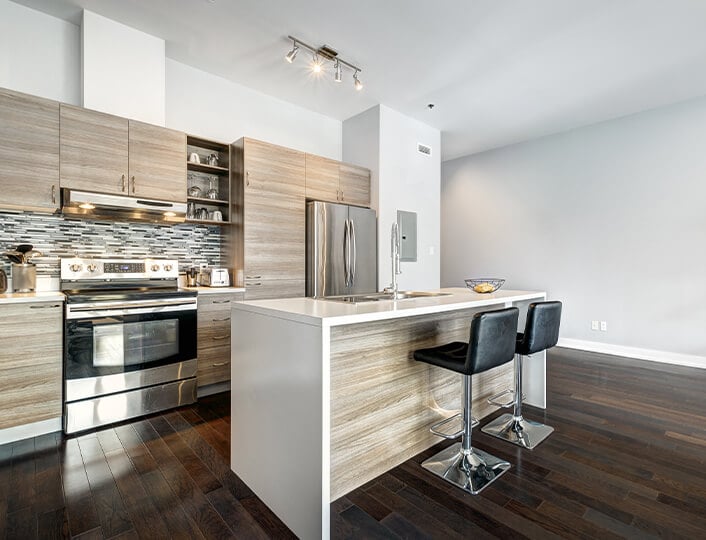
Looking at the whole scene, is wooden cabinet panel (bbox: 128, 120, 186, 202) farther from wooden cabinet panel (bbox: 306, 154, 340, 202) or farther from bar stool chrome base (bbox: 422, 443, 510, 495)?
bar stool chrome base (bbox: 422, 443, 510, 495)

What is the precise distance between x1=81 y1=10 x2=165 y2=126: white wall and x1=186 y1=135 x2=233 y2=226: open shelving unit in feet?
1.45

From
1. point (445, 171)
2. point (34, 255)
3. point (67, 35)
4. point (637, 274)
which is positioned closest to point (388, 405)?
point (34, 255)

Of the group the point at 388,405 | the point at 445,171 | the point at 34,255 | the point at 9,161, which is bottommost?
the point at 388,405

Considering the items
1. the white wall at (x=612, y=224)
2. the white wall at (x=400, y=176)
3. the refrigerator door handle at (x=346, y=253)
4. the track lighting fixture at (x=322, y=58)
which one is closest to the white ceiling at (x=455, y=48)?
the track lighting fixture at (x=322, y=58)

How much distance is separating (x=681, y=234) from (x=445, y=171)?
11.6 ft

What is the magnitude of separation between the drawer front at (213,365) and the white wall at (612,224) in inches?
175

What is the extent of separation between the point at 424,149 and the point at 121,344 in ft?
13.9

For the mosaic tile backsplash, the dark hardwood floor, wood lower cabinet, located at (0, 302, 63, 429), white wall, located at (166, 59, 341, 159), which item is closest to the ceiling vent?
white wall, located at (166, 59, 341, 159)

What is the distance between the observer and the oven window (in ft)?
8.63

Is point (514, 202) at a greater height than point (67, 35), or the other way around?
point (67, 35)

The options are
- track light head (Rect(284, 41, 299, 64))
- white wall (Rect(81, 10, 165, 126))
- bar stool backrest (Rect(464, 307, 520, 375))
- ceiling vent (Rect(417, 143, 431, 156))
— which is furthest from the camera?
ceiling vent (Rect(417, 143, 431, 156))

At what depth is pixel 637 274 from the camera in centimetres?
453

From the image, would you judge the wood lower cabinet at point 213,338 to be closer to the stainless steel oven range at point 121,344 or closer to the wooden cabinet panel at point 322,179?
the stainless steel oven range at point 121,344

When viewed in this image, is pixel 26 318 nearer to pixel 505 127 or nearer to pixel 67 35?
pixel 67 35
